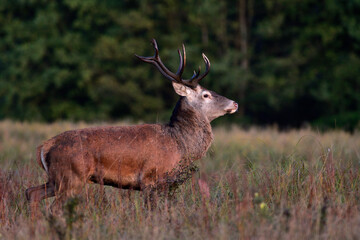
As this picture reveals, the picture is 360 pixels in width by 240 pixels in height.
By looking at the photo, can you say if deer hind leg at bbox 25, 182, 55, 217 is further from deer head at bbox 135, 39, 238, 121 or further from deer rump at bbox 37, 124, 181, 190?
deer head at bbox 135, 39, 238, 121

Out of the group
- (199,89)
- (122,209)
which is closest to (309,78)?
(199,89)

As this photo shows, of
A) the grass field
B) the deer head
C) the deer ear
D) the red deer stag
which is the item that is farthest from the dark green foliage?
the grass field

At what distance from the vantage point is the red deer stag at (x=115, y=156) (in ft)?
18.5

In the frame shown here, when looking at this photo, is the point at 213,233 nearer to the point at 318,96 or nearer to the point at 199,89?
the point at 199,89

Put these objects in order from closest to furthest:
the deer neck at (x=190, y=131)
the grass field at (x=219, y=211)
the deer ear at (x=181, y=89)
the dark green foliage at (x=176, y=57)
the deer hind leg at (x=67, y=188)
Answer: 1. the grass field at (x=219, y=211)
2. the deer hind leg at (x=67, y=188)
3. the deer neck at (x=190, y=131)
4. the deer ear at (x=181, y=89)
5. the dark green foliage at (x=176, y=57)

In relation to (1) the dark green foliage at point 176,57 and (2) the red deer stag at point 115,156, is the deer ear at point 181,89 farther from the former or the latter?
(1) the dark green foliage at point 176,57

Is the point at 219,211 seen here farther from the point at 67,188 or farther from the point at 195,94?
the point at 195,94

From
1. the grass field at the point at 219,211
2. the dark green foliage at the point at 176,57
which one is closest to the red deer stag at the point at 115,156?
the grass field at the point at 219,211

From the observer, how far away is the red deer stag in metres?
5.62

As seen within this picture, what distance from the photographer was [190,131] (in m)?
6.70

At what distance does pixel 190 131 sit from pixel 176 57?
52.9ft

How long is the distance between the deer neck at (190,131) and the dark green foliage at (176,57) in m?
15.4

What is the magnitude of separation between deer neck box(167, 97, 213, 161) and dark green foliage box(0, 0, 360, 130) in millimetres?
15378

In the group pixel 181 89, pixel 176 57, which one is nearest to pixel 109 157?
pixel 181 89
